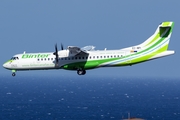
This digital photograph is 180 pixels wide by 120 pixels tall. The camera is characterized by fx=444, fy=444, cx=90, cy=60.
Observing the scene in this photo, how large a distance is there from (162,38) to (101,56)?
37.1 ft

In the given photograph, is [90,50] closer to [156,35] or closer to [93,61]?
[93,61]

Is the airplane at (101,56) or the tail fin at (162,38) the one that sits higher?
the tail fin at (162,38)

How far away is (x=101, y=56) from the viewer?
250 ft

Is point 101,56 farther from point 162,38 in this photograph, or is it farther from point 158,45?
point 162,38

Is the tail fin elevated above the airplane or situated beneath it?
elevated above

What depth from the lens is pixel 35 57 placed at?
7962cm

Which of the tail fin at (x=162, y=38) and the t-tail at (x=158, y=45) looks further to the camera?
the tail fin at (x=162, y=38)

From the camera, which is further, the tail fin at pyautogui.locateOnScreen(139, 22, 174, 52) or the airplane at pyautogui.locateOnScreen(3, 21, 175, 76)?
the tail fin at pyautogui.locateOnScreen(139, 22, 174, 52)

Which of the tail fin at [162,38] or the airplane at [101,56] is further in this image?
the tail fin at [162,38]

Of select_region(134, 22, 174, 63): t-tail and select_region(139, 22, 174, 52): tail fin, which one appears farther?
select_region(139, 22, 174, 52): tail fin

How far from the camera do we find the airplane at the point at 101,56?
248 ft

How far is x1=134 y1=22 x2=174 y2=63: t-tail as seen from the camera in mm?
75750

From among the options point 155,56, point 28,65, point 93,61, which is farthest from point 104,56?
point 28,65

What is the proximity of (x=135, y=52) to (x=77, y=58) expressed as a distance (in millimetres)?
10111
